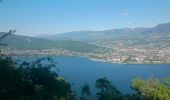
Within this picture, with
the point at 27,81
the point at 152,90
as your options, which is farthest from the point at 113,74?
the point at 27,81

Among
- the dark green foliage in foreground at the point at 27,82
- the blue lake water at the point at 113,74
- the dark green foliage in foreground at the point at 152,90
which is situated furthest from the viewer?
the blue lake water at the point at 113,74

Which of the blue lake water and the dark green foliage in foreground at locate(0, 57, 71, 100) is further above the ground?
the dark green foliage in foreground at locate(0, 57, 71, 100)

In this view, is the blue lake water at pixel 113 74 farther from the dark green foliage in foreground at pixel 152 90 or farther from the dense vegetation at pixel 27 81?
the dense vegetation at pixel 27 81

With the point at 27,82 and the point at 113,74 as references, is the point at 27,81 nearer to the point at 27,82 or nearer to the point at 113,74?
the point at 27,82

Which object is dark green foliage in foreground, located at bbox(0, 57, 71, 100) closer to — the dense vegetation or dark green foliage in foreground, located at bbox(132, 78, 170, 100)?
the dense vegetation

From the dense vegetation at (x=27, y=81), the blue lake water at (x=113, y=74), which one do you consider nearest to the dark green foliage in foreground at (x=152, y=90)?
the dense vegetation at (x=27, y=81)

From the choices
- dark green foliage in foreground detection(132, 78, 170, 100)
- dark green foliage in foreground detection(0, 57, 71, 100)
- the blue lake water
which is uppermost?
dark green foliage in foreground detection(0, 57, 71, 100)

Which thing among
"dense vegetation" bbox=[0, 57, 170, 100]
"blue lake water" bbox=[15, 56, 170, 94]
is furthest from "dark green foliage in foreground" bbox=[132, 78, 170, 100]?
"blue lake water" bbox=[15, 56, 170, 94]

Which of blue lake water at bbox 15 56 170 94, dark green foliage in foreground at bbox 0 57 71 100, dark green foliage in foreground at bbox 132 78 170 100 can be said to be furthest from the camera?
blue lake water at bbox 15 56 170 94
